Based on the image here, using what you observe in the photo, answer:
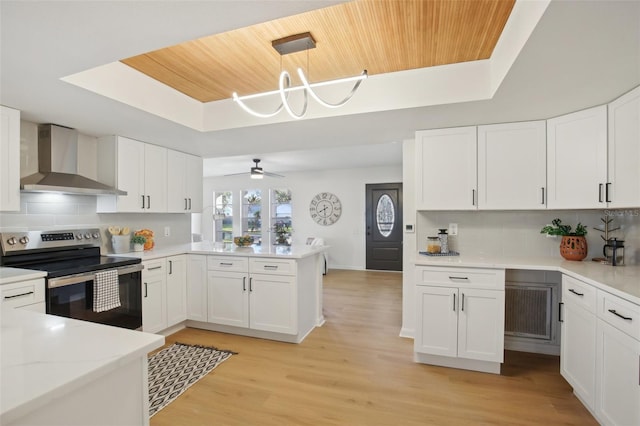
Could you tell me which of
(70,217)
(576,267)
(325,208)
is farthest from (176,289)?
Answer: (325,208)

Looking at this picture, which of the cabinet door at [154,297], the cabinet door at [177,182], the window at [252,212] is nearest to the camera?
the cabinet door at [154,297]

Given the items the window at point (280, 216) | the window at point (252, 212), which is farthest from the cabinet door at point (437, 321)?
the window at point (252, 212)

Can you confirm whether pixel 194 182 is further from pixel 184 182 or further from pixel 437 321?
pixel 437 321

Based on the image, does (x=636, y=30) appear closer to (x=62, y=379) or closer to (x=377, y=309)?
(x=62, y=379)

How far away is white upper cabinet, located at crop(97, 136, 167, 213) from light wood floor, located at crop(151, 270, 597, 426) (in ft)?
5.08

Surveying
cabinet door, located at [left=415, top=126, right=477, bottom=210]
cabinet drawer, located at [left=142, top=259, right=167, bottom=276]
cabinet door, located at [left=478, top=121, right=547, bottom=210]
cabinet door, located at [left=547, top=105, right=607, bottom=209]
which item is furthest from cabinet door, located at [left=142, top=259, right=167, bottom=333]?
cabinet door, located at [left=547, top=105, right=607, bottom=209]

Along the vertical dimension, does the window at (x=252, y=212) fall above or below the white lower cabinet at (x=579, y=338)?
above

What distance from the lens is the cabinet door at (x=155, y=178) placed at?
338 centimetres

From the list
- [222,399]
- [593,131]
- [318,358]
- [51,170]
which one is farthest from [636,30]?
[51,170]

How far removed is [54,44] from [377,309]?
4111 mm

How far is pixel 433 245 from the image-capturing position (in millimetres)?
3004

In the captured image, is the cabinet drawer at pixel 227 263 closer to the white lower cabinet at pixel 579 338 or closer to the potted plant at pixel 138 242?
the potted plant at pixel 138 242

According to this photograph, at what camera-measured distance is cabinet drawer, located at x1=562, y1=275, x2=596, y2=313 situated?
1894 millimetres

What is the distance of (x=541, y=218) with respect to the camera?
2.88 metres
